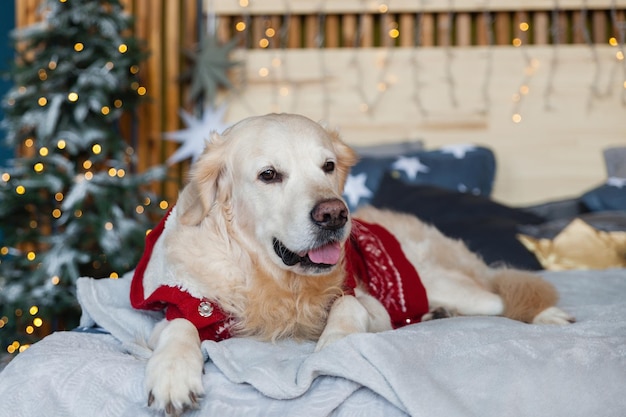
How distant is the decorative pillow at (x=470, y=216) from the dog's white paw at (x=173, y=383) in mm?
1461

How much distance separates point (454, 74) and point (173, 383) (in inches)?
117

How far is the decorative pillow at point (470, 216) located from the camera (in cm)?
266

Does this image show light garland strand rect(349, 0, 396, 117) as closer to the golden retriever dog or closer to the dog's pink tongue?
the golden retriever dog

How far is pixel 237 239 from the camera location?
1.74 meters

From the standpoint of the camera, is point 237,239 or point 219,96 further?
point 219,96

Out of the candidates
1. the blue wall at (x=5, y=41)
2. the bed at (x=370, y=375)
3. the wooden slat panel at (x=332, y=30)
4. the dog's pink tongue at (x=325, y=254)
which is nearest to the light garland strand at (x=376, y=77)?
the wooden slat panel at (x=332, y=30)

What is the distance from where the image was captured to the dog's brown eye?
165 centimetres

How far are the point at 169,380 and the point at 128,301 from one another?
2.65ft

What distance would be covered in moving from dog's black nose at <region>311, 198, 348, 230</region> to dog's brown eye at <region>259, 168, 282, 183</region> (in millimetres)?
156

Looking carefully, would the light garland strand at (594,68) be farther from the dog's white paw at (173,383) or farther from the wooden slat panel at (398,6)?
the dog's white paw at (173,383)

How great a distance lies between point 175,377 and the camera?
1.28 metres

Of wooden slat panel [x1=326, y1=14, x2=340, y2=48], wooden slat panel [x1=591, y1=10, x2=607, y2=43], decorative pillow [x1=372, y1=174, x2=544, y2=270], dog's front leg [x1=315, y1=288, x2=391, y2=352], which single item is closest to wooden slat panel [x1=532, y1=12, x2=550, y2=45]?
wooden slat panel [x1=591, y1=10, x2=607, y2=43]

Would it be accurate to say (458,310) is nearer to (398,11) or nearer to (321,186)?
(321,186)

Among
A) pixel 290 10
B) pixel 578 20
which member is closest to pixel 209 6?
pixel 290 10
